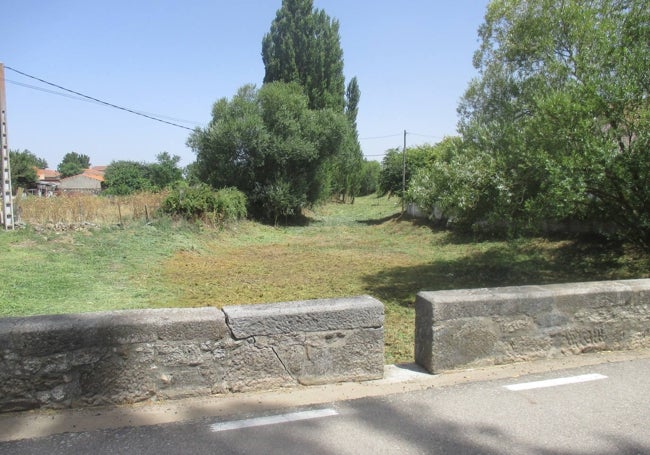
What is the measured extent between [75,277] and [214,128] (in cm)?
1451

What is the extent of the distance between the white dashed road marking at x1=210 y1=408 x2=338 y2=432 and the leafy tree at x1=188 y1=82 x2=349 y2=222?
2088 centimetres

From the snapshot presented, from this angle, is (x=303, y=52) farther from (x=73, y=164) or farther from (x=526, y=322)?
(x=73, y=164)

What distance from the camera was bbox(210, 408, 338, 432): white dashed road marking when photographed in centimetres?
298

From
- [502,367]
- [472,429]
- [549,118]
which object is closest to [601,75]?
[549,118]

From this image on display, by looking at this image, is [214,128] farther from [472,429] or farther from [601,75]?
[472,429]

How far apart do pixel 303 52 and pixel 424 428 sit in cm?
2774

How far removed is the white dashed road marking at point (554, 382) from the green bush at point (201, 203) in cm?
1739

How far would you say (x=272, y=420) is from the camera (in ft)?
10.1

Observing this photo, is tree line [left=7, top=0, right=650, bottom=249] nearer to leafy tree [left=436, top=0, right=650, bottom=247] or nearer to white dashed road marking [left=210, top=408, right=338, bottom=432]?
leafy tree [left=436, top=0, right=650, bottom=247]

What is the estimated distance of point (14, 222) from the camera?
14555 millimetres

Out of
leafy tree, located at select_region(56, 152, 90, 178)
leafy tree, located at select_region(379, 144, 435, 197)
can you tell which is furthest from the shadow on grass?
leafy tree, located at select_region(56, 152, 90, 178)

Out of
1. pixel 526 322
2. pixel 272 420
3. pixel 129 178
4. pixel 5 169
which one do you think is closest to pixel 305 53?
pixel 5 169

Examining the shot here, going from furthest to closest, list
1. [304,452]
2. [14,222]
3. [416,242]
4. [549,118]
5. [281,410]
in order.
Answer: [416,242]
[14,222]
[549,118]
[281,410]
[304,452]

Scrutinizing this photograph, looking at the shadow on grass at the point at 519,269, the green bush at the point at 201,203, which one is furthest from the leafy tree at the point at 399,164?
the shadow on grass at the point at 519,269
